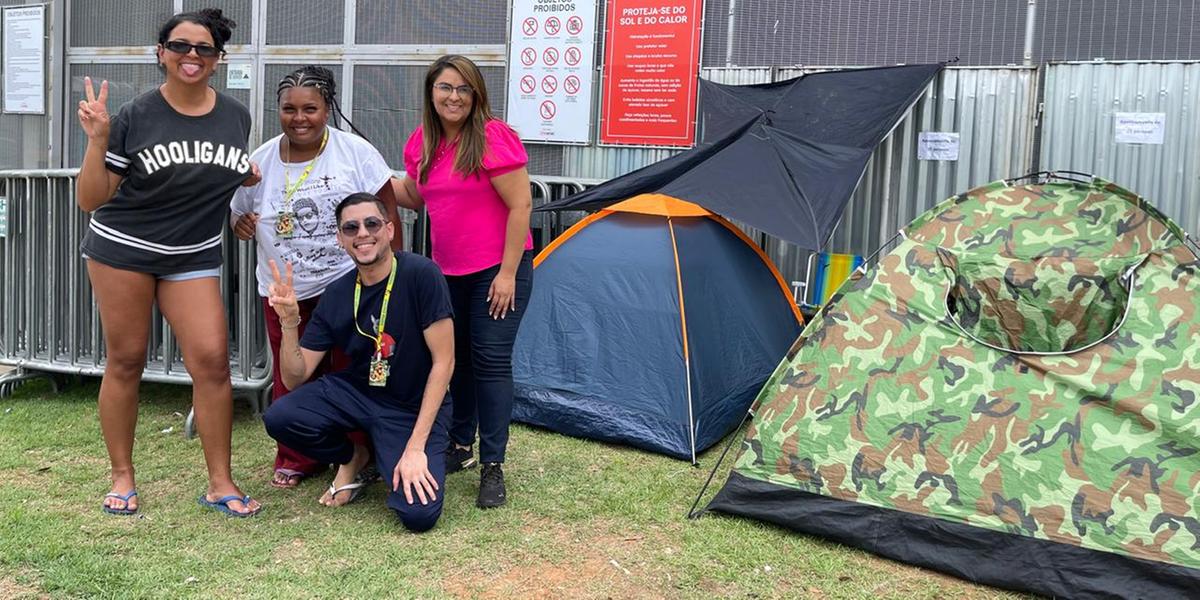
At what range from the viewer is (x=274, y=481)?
157 inches

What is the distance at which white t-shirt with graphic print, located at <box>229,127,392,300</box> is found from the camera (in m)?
3.73

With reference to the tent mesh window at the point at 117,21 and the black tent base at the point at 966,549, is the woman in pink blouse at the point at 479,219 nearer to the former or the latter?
the black tent base at the point at 966,549

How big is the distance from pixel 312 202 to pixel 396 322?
59cm

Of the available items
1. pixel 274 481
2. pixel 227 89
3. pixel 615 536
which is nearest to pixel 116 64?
pixel 227 89

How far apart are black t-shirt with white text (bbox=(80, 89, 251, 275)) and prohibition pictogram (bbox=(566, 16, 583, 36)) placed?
3014 millimetres

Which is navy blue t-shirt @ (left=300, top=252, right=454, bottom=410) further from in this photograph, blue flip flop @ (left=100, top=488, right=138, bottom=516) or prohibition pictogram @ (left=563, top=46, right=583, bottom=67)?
prohibition pictogram @ (left=563, top=46, right=583, bottom=67)

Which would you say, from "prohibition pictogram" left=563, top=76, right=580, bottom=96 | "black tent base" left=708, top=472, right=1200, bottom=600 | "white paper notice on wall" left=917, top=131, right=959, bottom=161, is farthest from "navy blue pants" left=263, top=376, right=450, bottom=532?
"white paper notice on wall" left=917, top=131, right=959, bottom=161

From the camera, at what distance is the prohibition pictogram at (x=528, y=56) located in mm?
6242

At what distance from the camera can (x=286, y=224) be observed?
146 inches

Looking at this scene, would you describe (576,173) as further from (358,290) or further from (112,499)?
(112,499)

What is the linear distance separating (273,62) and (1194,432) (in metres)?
6.11

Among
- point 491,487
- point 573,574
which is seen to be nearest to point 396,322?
point 491,487

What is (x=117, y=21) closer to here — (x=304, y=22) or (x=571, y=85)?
(x=304, y=22)

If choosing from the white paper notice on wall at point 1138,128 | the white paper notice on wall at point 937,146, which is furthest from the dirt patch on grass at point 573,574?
the white paper notice on wall at point 1138,128
